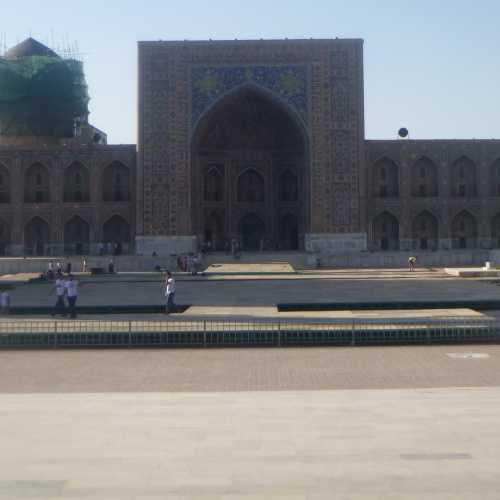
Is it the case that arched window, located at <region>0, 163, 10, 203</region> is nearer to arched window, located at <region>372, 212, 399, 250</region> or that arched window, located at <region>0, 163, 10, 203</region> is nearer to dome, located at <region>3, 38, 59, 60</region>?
dome, located at <region>3, 38, 59, 60</region>

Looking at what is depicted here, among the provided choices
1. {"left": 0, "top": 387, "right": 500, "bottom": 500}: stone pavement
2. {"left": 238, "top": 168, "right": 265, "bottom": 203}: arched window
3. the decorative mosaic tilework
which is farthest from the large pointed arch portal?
{"left": 0, "top": 387, "right": 500, "bottom": 500}: stone pavement

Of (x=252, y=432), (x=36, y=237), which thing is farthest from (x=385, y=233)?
(x=252, y=432)

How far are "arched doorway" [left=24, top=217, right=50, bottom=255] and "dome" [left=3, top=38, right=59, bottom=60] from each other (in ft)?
35.1

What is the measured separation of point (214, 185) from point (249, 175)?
1.71 metres

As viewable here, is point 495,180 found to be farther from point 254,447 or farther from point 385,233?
point 254,447

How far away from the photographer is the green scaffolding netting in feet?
127

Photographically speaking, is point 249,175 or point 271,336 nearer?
point 271,336

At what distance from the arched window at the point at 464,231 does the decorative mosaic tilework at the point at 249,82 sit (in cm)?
870

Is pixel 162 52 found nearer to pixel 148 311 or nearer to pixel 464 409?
pixel 148 311

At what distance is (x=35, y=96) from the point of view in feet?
127

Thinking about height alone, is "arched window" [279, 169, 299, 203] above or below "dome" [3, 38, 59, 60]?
below

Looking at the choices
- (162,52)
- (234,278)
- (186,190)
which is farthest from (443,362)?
(162,52)

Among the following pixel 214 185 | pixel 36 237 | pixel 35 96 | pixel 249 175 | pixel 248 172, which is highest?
pixel 35 96

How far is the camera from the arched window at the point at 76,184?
35156 mm
